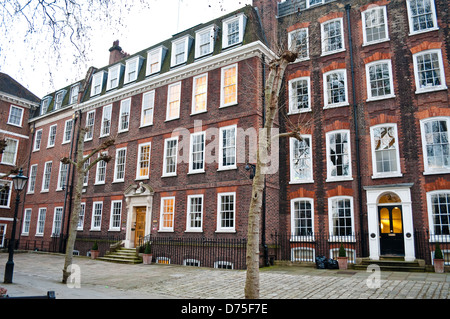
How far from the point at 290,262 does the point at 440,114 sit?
9239 mm

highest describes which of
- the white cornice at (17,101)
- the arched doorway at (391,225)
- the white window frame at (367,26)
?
the white cornice at (17,101)

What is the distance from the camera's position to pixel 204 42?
2030cm

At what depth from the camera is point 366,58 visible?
16.8 m

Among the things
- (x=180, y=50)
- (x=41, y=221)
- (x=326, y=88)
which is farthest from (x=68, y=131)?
(x=326, y=88)

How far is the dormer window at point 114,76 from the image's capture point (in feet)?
81.8

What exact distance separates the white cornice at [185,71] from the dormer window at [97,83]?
39.9 inches

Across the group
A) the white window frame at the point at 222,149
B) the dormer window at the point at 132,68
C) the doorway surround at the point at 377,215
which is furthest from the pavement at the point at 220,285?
the dormer window at the point at 132,68

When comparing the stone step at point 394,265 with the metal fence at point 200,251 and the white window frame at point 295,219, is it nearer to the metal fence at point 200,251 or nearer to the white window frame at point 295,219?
the white window frame at point 295,219

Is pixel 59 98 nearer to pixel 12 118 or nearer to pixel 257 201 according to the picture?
pixel 12 118

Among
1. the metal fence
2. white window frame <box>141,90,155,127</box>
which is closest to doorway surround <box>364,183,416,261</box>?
the metal fence

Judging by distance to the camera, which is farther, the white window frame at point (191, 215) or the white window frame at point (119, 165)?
the white window frame at point (119, 165)

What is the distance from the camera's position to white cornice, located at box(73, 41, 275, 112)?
58.0ft

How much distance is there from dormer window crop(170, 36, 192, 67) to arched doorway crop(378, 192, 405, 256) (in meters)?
13.7
